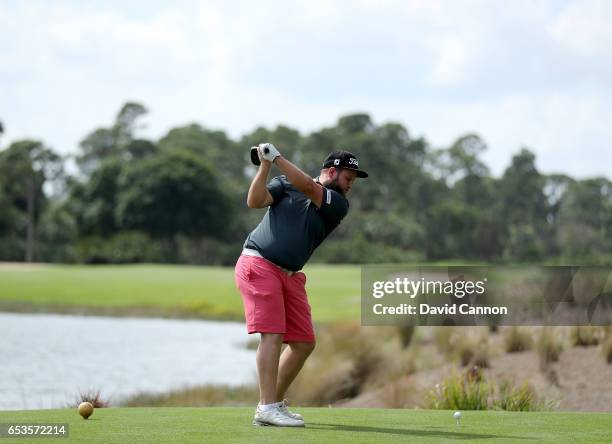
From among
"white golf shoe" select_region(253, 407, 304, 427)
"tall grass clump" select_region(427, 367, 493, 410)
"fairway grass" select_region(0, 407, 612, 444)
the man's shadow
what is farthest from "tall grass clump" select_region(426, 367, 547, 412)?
"white golf shoe" select_region(253, 407, 304, 427)

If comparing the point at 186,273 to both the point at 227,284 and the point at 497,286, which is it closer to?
the point at 227,284

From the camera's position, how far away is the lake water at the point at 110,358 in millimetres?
17281

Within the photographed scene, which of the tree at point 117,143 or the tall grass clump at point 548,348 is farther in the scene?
the tree at point 117,143

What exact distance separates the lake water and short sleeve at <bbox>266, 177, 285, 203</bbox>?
582cm

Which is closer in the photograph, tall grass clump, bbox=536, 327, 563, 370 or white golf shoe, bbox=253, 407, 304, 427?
white golf shoe, bbox=253, 407, 304, 427

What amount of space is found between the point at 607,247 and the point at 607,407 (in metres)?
68.8

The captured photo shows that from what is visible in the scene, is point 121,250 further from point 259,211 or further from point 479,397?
point 479,397

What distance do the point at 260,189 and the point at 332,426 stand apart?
1624 millimetres

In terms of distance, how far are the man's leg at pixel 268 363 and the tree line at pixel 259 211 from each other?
55.5 metres

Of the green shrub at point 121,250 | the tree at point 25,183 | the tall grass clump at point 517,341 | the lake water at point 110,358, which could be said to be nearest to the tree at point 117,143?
the tree at point 25,183

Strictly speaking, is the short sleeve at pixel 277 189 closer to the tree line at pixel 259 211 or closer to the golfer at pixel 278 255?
the golfer at pixel 278 255

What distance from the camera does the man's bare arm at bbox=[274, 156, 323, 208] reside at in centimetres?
646

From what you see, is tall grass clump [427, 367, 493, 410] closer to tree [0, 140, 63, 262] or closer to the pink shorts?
the pink shorts

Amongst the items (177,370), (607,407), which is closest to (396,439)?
(607,407)
